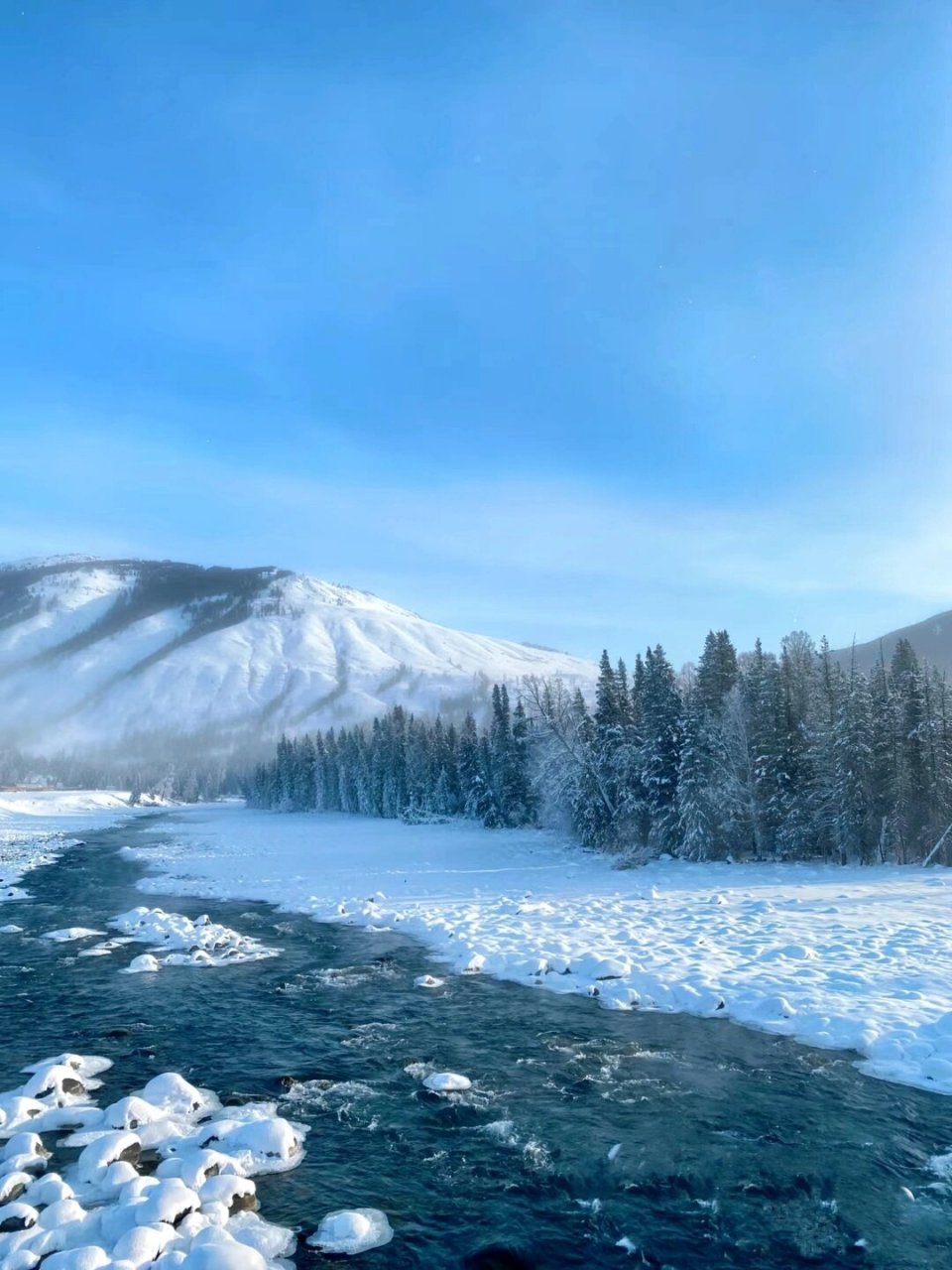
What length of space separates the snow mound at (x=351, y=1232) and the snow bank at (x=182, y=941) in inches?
614

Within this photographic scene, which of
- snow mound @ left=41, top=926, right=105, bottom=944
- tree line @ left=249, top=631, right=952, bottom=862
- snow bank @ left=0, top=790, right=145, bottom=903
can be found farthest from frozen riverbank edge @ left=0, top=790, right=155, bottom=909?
tree line @ left=249, top=631, right=952, bottom=862

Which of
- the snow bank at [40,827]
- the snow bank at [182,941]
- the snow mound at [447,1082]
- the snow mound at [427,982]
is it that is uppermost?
the snow mound at [447,1082]

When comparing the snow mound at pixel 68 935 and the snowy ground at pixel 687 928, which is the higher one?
the snowy ground at pixel 687 928

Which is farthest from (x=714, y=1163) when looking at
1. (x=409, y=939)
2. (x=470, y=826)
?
(x=470, y=826)

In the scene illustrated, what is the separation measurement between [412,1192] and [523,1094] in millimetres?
3717

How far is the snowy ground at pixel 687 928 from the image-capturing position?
58.2 feet

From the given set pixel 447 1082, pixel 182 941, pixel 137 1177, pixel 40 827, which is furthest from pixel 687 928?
pixel 40 827

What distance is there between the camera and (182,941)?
2716 cm

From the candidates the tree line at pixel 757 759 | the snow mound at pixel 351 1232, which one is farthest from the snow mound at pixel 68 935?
the tree line at pixel 757 759

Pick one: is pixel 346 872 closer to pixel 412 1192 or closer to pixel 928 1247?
pixel 412 1192

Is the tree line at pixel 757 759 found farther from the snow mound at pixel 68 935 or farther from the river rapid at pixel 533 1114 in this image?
the snow mound at pixel 68 935

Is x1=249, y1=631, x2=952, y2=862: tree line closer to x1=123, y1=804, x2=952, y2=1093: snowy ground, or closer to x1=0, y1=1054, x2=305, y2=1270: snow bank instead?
x1=123, y1=804, x2=952, y2=1093: snowy ground

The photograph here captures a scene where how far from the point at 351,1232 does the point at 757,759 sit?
45714 mm

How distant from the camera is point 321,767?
140 m
